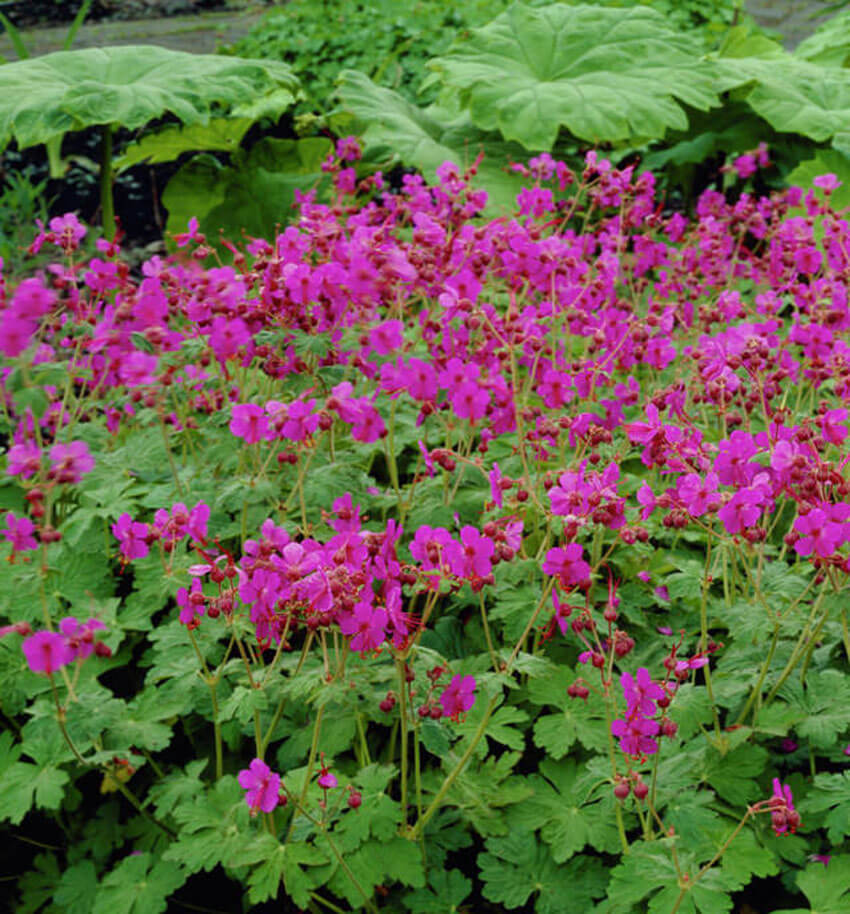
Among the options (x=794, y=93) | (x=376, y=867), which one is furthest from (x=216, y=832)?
(x=794, y=93)

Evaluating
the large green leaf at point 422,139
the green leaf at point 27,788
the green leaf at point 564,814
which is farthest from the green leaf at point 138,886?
the large green leaf at point 422,139

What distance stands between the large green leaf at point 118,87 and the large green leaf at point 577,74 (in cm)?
86

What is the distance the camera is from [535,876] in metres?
1.73

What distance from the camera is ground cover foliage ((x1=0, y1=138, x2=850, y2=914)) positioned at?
1.48 metres

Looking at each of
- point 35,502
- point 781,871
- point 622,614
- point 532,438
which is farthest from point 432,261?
A: point 781,871

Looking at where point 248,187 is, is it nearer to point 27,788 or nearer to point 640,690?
point 27,788

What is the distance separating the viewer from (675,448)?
1.55 meters

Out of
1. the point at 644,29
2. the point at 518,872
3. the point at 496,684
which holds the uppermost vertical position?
the point at 644,29

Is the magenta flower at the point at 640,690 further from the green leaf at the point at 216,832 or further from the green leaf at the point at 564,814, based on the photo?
the green leaf at the point at 216,832

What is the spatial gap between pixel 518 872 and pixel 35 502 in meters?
1.08

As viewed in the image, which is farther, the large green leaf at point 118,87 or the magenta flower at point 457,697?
the large green leaf at point 118,87

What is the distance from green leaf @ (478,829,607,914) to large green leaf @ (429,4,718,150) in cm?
291

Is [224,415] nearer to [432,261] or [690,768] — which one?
[432,261]

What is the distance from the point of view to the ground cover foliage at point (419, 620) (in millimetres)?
1479
